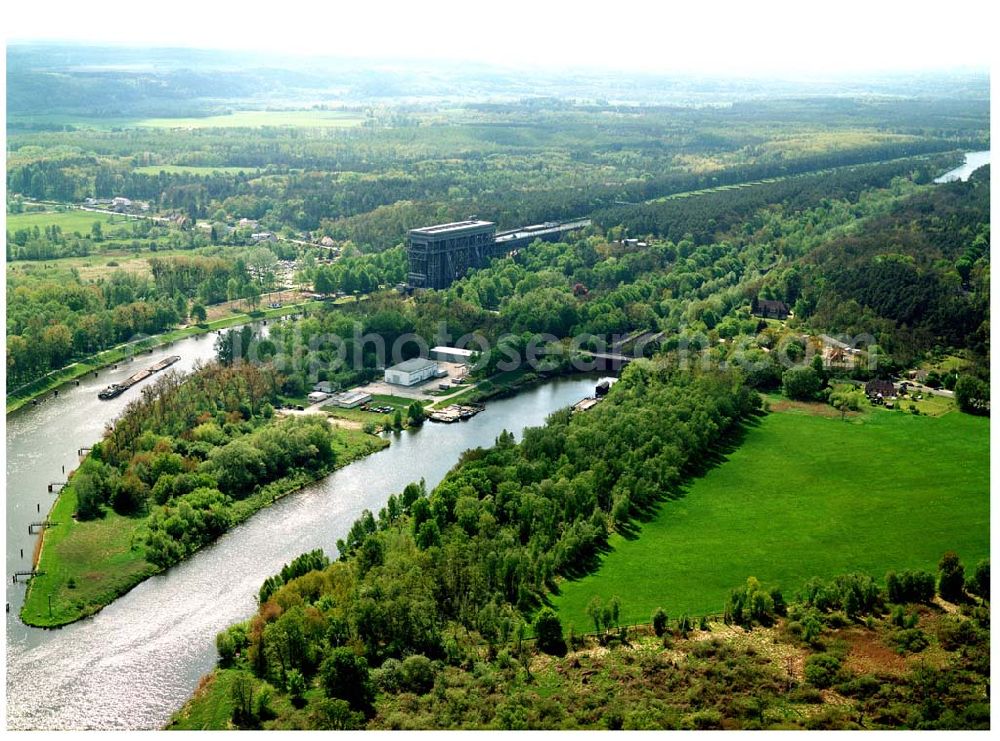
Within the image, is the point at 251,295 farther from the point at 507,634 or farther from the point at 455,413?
the point at 507,634

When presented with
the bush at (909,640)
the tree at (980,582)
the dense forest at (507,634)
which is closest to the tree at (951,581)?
the dense forest at (507,634)

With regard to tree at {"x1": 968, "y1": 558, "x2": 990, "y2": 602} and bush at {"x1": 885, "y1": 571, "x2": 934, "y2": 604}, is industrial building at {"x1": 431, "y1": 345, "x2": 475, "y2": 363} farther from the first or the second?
tree at {"x1": 968, "y1": 558, "x2": 990, "y2": 602}

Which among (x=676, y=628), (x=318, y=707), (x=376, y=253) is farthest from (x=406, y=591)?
(x=376, y=253)

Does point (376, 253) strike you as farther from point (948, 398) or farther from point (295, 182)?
point (948, 398)

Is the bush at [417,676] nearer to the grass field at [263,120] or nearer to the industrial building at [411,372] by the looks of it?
the industrial building at [411,372]

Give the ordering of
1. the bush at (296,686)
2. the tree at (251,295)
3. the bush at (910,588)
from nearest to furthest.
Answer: the bush at (296,686) → the bush at (910,588) → the tree at (251,295)

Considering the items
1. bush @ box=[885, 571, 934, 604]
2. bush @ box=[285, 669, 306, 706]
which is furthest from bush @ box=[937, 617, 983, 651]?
bush @ box=[285, 669, 306, 706]
